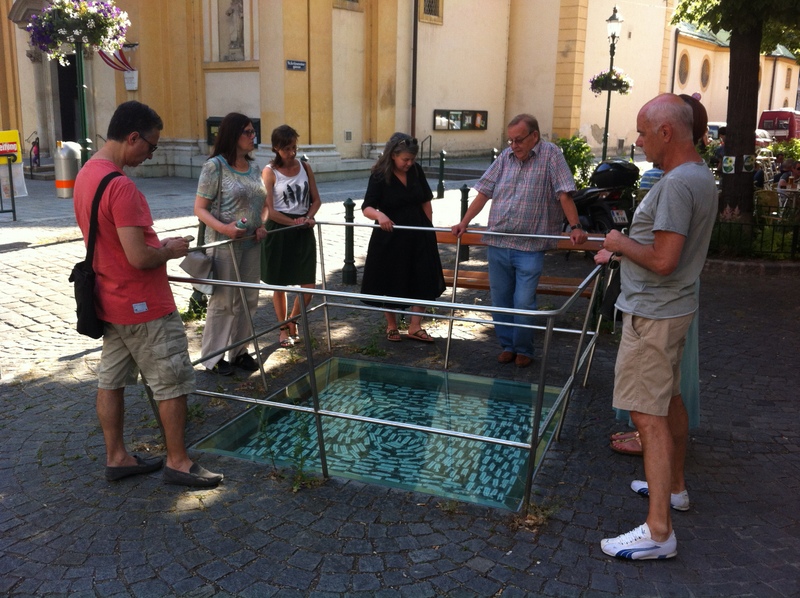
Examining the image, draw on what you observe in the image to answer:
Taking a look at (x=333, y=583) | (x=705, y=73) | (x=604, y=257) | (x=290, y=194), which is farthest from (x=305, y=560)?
(x=705, y=73)

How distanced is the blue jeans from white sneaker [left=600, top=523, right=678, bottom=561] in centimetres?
258

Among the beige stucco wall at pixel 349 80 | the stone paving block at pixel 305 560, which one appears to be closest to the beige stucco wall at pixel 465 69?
the beige stucco wall at pixel 349 80

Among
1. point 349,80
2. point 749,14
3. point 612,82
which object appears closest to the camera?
point 749,14

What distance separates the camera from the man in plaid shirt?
18.7ft

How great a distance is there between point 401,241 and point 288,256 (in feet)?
3.08

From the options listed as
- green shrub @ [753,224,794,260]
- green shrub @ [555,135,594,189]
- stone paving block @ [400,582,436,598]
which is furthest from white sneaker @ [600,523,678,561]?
green shrub @ [555,135,594,189]

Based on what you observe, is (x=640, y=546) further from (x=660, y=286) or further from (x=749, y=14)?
(x=749, y=14)

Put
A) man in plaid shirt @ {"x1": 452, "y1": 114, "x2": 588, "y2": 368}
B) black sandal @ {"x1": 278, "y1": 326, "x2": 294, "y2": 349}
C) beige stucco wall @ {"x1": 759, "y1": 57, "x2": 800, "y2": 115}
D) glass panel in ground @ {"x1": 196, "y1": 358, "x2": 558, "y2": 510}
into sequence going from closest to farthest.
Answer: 1. glass panel in ground @ {"x1": 196, "y1": 358, "x2": 558, "y2": 510}
2. man in plaid shirt @ {"x1": 452, "y1": 114, "x2": 588, "y2": 368}
3. black sandal @ {"x1": 278, "y1": 326, "x2": 294, "y2": 349}
4. beige stucco wall @ {"x1": 759, "y1": 57, "x2": 800, "y2": 115}

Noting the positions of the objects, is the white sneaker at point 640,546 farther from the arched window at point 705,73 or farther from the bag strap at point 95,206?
the arched window at point 705,73

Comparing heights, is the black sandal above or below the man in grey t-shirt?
below

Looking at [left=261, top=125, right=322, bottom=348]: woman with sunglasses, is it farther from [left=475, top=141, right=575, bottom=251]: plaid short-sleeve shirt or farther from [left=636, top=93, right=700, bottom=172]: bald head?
[left=636, top=93, right=700, bottom=172]: bald head

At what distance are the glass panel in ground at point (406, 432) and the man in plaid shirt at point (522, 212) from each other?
73 centimetres

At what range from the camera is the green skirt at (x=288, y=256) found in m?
6.36

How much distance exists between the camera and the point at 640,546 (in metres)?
3.34
